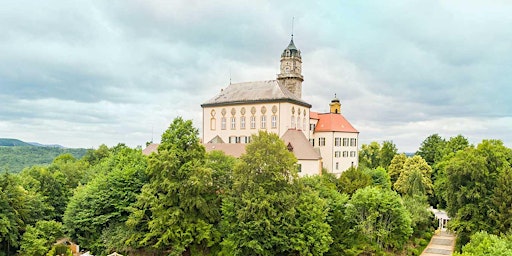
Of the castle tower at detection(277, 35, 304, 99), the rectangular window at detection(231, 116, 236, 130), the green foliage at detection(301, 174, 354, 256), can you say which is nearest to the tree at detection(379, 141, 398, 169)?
the castle tower at detection(277, 35, 304, 99)

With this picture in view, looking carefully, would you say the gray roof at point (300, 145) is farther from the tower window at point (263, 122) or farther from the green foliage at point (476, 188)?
the green foliage at point (476, 188)

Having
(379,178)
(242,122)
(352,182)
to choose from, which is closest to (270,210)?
(352,182)

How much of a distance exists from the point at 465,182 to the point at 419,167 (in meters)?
18.8

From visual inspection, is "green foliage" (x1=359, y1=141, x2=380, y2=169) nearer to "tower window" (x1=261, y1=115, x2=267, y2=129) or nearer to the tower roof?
the tower roof

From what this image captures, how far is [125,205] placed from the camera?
30.8 metres

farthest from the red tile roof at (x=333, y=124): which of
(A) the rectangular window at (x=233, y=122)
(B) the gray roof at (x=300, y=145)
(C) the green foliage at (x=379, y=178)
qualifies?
(A) the rectangular window at (x=233, y=122)

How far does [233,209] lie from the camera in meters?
27.8

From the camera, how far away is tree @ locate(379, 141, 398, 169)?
62.6 meters

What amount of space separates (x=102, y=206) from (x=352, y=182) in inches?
894

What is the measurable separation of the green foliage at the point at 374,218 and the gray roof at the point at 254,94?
1728 centimetres

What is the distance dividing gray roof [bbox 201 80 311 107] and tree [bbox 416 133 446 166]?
23.3 m

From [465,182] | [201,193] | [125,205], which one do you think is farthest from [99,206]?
[465,182]

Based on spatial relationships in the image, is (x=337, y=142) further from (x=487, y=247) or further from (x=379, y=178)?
(x=487, y=247)

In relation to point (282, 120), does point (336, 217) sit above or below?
below
